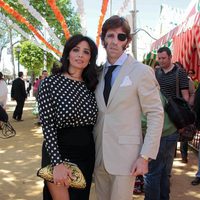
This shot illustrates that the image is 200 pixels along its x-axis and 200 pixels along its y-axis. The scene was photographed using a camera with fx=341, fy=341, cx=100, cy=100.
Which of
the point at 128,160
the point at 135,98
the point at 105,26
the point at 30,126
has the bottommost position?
the point at 30,126

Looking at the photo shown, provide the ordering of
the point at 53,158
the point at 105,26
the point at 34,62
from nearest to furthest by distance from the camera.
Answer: the point at 53,158, the point at 105,26, the point at 34,62

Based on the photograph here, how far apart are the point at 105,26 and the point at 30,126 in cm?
946

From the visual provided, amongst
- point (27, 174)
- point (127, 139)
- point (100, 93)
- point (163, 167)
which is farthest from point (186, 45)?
point (127, 139)

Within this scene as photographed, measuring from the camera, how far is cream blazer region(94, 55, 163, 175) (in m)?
2.42

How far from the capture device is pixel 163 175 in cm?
362

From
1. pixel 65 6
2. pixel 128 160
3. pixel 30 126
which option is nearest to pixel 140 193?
pixel 128 160

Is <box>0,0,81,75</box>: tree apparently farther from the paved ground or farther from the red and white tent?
the paved ground

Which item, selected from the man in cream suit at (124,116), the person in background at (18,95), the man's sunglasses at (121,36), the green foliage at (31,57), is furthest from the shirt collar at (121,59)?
the green foliage at (31,57)

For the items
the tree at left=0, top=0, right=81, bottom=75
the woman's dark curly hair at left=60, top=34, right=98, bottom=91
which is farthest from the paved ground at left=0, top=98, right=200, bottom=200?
the tree at left=0, top=0, right=81, bottom=75

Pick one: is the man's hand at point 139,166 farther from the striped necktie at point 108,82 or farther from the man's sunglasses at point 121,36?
the man's sunglasses at point 121,36

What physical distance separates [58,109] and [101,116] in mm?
340

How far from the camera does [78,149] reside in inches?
99.2

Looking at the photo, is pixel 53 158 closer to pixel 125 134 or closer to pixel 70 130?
pixel 70 130

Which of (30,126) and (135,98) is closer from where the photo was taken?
(135,98)
